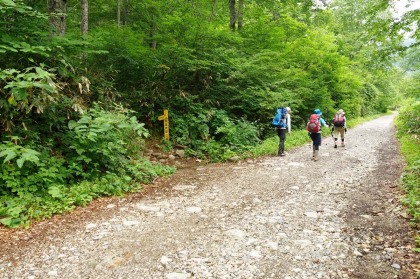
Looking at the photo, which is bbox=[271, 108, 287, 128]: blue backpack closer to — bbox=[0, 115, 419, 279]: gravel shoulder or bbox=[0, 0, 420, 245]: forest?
bbox=[0, 0, 420, 245]: forest

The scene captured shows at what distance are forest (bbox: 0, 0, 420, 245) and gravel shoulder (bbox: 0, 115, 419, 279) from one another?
2.13 feet

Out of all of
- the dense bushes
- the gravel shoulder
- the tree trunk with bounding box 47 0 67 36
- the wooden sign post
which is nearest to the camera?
the gravel shoulder

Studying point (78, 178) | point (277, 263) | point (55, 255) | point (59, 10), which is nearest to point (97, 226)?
point (55, 255)

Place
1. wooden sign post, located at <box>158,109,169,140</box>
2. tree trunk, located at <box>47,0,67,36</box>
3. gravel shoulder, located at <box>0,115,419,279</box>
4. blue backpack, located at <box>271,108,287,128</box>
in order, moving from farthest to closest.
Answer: wooden sign post, located at <box>158,109,169,140</box>
blue backpack, located at <box>271,108,287,128</box>
tree trunk, located at <box>47,0,67,36</box>
gravel shoulder, located at <box>0,115,419,279</box>

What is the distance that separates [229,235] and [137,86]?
841 centimetres

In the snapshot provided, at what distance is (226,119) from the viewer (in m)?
12.2

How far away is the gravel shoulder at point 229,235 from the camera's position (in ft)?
12.2

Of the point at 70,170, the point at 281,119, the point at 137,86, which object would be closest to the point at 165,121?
the point at 137,86

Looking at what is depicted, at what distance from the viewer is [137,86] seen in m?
11.6

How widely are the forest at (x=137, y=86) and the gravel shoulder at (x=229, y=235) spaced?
0.65m

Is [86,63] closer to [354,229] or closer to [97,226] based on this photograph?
[97,226]

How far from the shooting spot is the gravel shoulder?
373 cm

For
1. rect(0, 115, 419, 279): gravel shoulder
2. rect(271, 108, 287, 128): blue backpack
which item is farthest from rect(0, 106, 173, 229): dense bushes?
rect(271, 108, 287, 128): blue backpack

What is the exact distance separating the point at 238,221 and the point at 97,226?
94.4 inches
